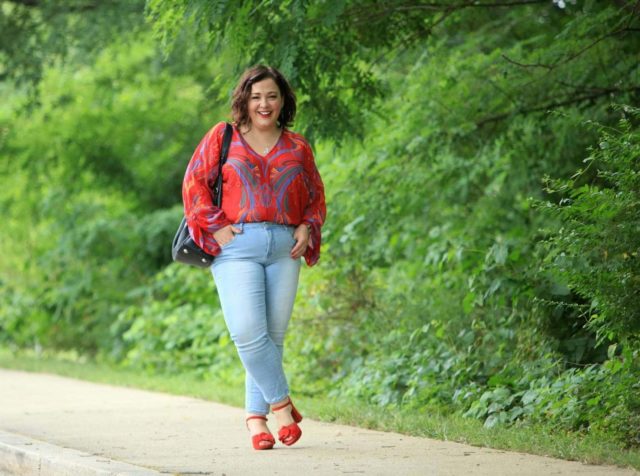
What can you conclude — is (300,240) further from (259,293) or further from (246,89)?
(246,89)

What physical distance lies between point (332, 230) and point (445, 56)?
6.48 feet

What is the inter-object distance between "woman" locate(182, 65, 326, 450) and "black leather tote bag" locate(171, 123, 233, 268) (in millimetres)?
31

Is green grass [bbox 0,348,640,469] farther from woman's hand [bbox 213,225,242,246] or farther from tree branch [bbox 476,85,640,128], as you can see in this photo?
tree branch [bbox 476,85,640,128]

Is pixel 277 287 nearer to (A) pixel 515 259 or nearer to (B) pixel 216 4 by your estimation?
(B) pixel 216 4

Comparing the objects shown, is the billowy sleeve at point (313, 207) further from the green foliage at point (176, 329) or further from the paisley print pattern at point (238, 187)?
the green foliage at point (176, 329)

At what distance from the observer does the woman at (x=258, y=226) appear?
672cm

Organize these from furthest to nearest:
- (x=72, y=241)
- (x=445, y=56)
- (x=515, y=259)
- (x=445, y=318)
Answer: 1. (x=72, y=241)
2. (x=445, y=56)
3. (x=445, y=318)
4. (x=515, y=259)

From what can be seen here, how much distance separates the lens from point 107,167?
18.2m

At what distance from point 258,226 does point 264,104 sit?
699 mm

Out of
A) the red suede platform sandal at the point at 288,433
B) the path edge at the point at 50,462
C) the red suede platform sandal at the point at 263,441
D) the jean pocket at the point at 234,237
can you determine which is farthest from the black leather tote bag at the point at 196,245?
the path edge at the point at 50,462

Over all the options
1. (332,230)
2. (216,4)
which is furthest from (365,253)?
(216,4)

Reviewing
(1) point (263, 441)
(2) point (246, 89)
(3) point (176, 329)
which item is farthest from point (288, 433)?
(3) point (176, 329)

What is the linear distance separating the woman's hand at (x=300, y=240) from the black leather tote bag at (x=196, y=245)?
468 millimetres

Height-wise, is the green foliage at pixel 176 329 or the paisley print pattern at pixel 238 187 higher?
the paisley print pattern at pixel 238 187
